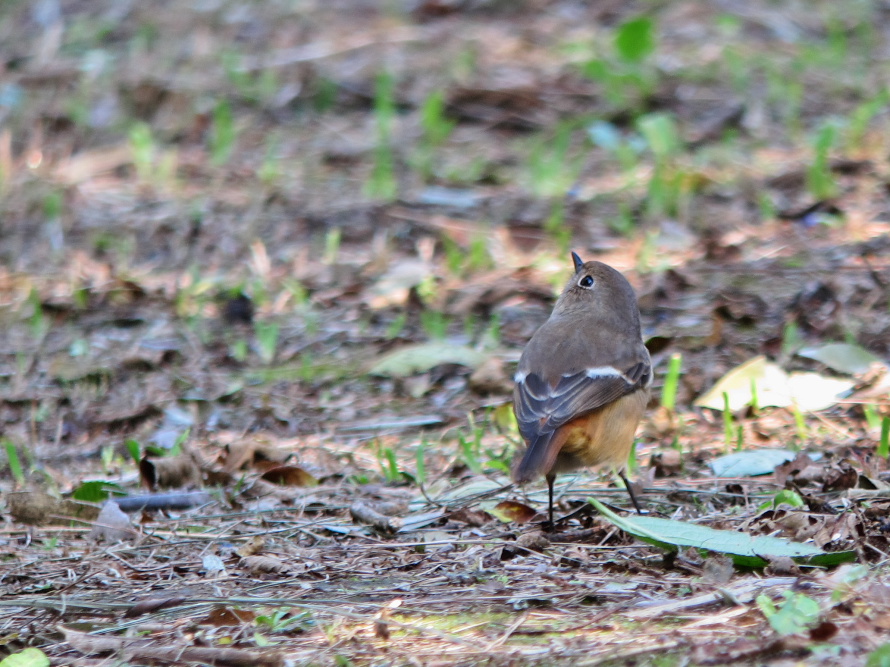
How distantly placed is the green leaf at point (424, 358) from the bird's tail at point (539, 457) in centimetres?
176

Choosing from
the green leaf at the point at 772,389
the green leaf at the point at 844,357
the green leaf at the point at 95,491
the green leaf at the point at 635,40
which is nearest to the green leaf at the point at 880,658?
the green leaf at the point at 772,389

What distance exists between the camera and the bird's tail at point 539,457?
402 cm

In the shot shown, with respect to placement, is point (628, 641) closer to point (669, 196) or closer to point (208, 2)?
point (669, 196)

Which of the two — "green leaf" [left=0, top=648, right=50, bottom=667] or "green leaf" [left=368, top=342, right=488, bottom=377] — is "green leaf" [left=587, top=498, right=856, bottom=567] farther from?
"green leaf" [left=368, top=342, right=488, bottom=377]

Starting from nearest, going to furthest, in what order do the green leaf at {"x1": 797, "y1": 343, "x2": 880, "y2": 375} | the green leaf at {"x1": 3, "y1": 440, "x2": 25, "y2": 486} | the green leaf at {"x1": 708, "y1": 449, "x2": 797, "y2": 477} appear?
the green leaf at {"x1": 708, "y1": 449, "x2": 797, "y2": 477}, the green leaf at {"x1": 3, "y1": 440, "x2": 25, "y2": 486}, the green leaf at {"x1": 797, "y1": 343, "x2": 880, "y2": 375}

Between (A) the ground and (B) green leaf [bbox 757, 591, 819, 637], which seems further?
(A) the ground

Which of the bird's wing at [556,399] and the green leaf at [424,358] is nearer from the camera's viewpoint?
the bird's wing at [556,399]

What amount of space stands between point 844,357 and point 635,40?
4416 mm

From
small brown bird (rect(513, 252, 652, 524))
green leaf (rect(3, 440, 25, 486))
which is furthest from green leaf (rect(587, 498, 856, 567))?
green leaf (rect(3, 440, 25, 486))

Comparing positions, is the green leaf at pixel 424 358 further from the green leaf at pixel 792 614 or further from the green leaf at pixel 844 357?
the green leaf at pixel 792 614

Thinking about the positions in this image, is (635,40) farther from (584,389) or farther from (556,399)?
(556,399)

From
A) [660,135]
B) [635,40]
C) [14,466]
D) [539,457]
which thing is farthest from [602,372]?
[635,40]

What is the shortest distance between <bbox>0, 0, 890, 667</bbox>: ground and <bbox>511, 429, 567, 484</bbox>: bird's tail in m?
0.22

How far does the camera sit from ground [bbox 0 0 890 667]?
3.26m
